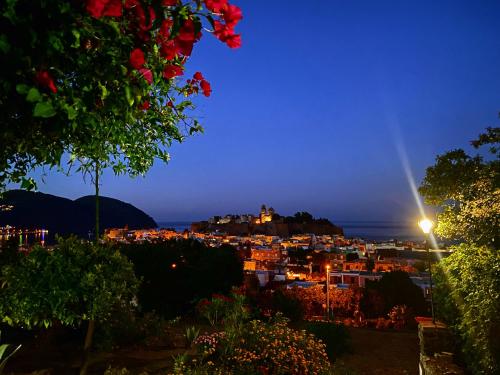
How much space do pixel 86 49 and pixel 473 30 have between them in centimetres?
1711

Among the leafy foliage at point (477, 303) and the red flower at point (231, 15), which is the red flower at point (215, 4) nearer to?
the red flower at point (231, 15)

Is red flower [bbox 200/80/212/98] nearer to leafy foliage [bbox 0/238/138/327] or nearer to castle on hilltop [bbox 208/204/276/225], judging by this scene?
leafy foliage [bbox 0/238/138/327]

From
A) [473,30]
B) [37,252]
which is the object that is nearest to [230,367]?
[37,252]

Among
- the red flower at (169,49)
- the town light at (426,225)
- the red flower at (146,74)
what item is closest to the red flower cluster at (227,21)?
the red flower at (169,49)

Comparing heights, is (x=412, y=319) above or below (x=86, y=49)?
below

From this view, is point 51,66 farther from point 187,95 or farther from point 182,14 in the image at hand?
point 187,95

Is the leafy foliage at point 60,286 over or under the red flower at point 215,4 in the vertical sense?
under

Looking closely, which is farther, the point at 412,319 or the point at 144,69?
the point at 412,319

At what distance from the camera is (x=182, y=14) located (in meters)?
1.70

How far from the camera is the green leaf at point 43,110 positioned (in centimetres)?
137

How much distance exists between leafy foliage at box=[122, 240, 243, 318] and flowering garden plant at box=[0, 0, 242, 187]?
9.15 metres

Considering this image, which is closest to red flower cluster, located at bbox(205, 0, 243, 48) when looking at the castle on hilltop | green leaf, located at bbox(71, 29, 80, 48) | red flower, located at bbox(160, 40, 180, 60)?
red flower, located at bbox(160, 40, 180, 60)

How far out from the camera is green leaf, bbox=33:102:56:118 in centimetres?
137

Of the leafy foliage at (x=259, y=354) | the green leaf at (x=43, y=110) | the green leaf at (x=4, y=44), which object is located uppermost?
the green leaf at (x=4, y=44)
